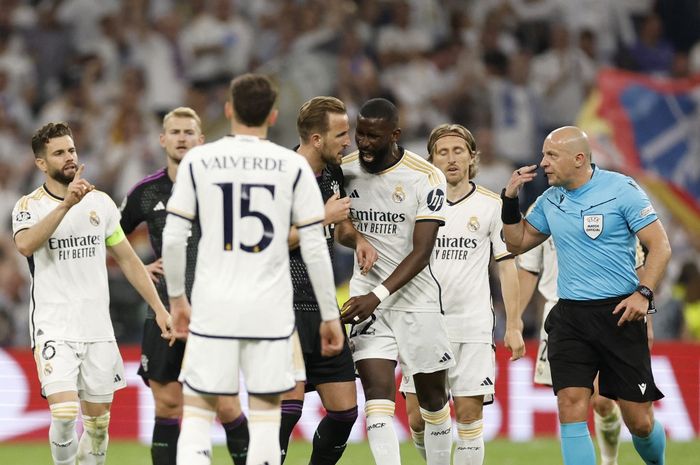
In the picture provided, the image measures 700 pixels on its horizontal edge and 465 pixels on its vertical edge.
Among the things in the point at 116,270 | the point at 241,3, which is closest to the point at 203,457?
the point at 116,270

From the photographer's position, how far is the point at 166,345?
8.04 metres

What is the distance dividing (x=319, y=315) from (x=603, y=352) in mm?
1842

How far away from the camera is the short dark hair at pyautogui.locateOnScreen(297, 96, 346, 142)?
7590mm

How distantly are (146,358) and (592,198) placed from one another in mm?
3098

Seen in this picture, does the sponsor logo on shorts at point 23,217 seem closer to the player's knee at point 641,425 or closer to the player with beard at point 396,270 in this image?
the player with beard at point 396,270

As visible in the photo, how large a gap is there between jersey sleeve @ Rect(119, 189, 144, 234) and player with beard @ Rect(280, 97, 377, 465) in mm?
1359

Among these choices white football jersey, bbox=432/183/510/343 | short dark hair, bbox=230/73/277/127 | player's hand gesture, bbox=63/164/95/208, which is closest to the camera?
short dark hair, bbox=230/73/277/127

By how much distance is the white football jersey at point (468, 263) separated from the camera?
8.82 meters

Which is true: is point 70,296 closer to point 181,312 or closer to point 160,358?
point 160,358

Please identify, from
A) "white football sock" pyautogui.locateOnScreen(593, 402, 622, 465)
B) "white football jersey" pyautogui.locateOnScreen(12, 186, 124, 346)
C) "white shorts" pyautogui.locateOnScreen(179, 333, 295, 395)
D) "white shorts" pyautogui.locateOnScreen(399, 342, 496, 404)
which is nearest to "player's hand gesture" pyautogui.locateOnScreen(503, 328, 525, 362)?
"white shorts" pyautogui.locateOnScreen(399, 342, 496, 404)

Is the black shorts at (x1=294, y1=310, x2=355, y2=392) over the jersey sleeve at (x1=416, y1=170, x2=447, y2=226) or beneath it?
beneath

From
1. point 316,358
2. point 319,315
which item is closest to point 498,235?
point 319,315

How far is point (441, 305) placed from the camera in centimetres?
818

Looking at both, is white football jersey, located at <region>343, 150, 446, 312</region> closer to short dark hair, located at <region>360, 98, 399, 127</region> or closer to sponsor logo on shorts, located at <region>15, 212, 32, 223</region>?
short dark hair, located at <region>360, 98, 399, 127</region>
